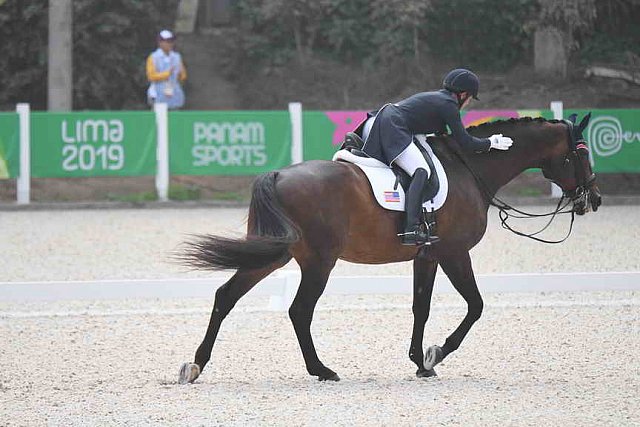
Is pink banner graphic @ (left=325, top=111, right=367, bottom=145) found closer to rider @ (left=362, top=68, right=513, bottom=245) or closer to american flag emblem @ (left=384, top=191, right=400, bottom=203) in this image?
rider @ (left=362, top=68, right=513, bottom=245)

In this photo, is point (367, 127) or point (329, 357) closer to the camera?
point (367, 127)

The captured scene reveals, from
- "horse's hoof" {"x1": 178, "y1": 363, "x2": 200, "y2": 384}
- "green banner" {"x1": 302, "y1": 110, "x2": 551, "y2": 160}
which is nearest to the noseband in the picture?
"horse's hoof" {"x1": 178, "y1": 363, "x2": 200, "y2": 384}

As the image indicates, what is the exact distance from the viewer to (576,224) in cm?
1573

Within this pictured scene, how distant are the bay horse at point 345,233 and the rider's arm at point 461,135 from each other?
0.14 metres

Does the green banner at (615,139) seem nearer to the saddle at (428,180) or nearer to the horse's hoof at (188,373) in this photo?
the saddle at (428,180)

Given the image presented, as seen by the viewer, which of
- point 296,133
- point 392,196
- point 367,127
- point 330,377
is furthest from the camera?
point 296,133

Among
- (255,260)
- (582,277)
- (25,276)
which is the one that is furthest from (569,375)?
(25,276)

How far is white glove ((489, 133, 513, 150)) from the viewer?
300 inches

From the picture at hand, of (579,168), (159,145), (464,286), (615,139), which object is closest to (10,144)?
(159,145)

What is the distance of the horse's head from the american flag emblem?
1231 millimetres

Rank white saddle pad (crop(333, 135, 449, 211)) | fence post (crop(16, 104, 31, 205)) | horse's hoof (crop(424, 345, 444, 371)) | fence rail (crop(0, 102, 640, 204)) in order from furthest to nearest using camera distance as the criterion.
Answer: fence rail (crop(0, 102, 640, 204)), fence post (crop(16, 104, 31, 205)), white saddle pad (crop(333, 135, 449, 211)), horse's hoof (crop(424, 345, 444, 371))

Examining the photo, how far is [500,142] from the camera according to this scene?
25.1ft

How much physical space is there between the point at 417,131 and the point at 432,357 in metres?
Answer: 1.41

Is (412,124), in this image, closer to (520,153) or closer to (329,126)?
(520,153)
